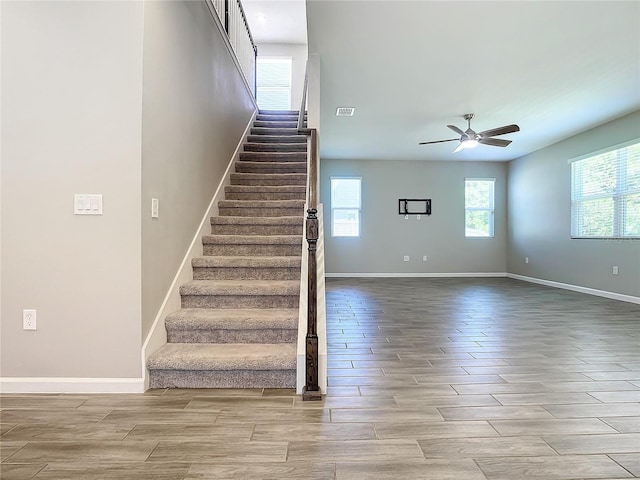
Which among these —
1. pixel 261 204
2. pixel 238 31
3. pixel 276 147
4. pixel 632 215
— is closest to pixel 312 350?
pixel 261 204

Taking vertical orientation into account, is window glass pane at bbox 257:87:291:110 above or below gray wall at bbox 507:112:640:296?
above

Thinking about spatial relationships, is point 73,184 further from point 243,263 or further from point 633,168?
point 633,168

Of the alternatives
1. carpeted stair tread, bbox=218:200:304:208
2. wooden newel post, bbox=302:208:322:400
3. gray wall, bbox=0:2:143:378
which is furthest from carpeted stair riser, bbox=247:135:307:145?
wooden newel post, bbox=302:208:322:400

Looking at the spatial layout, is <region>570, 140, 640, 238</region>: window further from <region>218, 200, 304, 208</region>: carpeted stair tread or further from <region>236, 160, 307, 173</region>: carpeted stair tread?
<region>218, 200, 304, 208</region>: carpeted stair tread

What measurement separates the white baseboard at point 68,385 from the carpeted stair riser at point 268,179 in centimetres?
276

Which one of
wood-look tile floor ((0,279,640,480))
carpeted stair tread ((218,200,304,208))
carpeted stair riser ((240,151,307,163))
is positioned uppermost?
carpeted stair riser ((240,151,307,163))

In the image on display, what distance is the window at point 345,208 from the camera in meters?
8.14

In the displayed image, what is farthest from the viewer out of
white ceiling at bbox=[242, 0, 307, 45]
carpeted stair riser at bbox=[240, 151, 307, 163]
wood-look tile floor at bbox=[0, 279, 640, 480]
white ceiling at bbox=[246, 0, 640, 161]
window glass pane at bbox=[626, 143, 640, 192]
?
white ceiling at bbox=[242, 0, 307, 45]

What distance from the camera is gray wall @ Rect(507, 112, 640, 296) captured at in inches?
208

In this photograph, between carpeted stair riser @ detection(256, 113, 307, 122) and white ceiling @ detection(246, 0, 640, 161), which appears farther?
carpeted stair riser @ detection(256, 113, 307, 122)

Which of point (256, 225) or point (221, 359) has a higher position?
point (256, 225)

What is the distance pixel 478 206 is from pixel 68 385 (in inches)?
327

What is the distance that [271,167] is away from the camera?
4.70 metres

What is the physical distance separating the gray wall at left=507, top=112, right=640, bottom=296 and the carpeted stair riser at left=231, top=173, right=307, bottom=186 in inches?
188
